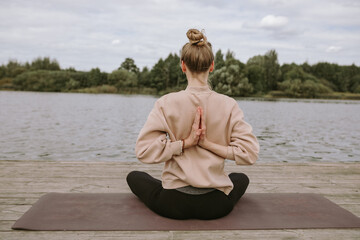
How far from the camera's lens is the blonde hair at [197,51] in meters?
1.97

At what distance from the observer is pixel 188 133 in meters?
2.13

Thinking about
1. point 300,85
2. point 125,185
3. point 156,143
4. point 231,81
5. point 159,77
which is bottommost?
point 125,185

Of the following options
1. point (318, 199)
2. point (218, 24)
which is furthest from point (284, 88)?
point (318, 199)

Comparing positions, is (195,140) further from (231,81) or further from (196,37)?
(231,81)

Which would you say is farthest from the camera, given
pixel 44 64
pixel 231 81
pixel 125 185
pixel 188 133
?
pixel 44 64

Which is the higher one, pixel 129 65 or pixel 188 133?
pixel 129 65

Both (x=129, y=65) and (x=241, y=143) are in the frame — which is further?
(x=129, y=65)

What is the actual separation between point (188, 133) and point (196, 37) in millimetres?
592

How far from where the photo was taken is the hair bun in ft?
6.42

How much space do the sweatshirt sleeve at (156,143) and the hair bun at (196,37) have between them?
0.42m

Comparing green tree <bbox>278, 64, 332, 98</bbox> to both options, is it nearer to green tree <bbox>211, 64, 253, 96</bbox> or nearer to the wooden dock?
green tree <bbox>211, 64, 253, 96</bbox>

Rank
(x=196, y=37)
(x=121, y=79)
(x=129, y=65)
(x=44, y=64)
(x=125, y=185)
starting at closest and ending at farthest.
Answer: (x=196, y=37) → (x=125, y=185) → (x=121, y=79) → (x=44, y=64) → (x=129, y=65)

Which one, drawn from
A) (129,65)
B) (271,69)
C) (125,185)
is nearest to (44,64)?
(129,65)

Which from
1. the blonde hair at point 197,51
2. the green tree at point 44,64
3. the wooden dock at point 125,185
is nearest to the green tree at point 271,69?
the green tree at point 44,64
